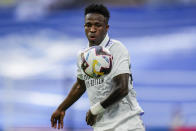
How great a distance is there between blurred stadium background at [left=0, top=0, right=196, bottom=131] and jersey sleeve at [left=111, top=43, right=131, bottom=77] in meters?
5.00

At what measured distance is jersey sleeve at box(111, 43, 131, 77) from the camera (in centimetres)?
427

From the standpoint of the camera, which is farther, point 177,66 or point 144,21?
point 144,21

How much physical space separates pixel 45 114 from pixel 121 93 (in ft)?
22.0

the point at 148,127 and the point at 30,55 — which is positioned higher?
the point at 30,55

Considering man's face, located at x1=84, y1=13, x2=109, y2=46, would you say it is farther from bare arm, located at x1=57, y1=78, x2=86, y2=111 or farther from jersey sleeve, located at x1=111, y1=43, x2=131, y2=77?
bare arm, located at x1=57, y1=78, x2=86, y2=111

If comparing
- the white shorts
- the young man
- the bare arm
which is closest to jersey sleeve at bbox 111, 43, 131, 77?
the young man

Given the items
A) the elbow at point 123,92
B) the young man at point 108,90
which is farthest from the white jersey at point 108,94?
the elbow at point 123,92

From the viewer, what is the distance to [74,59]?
1167cm

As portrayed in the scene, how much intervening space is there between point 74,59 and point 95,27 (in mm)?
7256

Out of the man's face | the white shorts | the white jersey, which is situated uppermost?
the man's face

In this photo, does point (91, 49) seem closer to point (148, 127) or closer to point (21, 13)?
point (148, 127)

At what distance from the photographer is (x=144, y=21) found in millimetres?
12391

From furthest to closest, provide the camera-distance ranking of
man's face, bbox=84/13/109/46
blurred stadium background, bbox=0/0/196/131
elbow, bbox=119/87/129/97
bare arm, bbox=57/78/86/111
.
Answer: blurred stadium background, bbox=0/0/196/131
bare arm, bbox=57/78/86/111
man's face, bbox=84/13/109/46
elbow, bbox=119/87/129/97

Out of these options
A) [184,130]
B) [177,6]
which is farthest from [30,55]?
[184,130]
